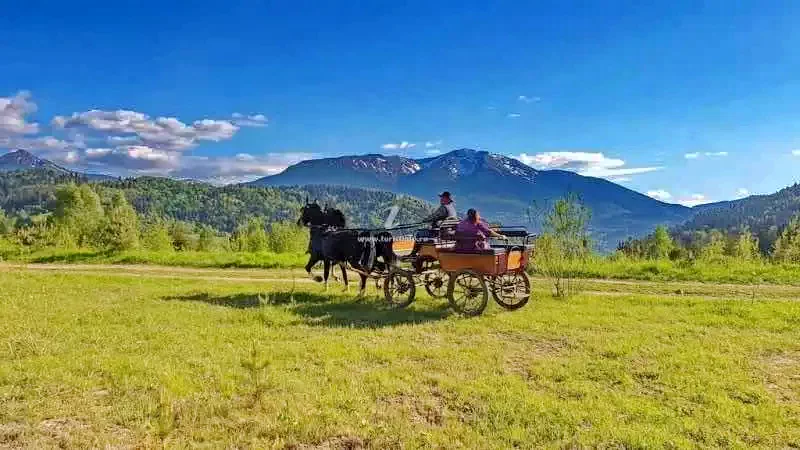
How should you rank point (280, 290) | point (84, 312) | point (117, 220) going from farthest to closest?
1. point (117, 220)
2. point (280, 290)
3. point (84, 312)

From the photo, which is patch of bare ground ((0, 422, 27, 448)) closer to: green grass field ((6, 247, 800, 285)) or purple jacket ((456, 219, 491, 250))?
purple jacket ((456, 219, 491, 250))

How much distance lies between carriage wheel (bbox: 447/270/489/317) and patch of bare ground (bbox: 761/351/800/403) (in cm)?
503

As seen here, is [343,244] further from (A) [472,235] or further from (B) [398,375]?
(B) [398,375]

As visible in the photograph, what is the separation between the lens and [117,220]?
133ft

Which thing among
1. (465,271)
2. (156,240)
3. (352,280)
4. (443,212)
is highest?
(443,212)

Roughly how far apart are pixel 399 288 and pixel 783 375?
7770 mm

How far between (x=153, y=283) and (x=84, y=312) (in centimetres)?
561

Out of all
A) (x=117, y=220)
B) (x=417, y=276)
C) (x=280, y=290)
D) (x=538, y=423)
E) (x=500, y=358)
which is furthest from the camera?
(x=117, y=220)

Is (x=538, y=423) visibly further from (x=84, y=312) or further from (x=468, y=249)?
(x=84, y=312)

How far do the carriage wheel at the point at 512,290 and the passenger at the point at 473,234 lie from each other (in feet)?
3.03

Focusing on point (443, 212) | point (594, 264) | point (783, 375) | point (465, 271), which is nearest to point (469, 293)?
point (465, 271)

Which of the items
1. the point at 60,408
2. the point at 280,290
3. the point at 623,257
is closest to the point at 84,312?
the point at 280,290

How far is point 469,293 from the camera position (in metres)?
12.1

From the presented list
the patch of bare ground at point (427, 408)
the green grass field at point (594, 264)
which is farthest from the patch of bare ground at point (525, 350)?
the green grass field at point (594, 264)
